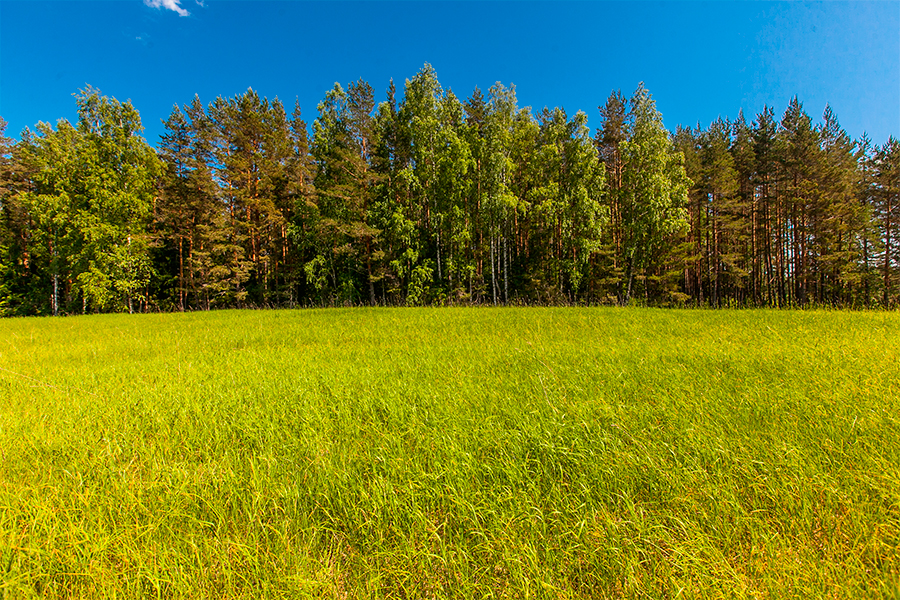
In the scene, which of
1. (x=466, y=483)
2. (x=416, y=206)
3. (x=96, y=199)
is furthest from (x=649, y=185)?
(x=96, y=199)

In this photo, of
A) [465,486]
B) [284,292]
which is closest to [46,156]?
[284,292]

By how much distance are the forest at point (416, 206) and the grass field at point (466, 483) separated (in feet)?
49.0

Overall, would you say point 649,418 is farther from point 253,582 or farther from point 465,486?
point 253,582

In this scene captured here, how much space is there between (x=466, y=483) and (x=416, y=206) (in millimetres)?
19214

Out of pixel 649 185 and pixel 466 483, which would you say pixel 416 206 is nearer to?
pixel 649 185

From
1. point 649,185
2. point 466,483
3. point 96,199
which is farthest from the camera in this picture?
point 96,199

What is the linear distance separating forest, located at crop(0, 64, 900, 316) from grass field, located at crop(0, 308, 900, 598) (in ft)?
49.0

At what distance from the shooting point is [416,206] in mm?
19359

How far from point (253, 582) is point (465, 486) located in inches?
39.2

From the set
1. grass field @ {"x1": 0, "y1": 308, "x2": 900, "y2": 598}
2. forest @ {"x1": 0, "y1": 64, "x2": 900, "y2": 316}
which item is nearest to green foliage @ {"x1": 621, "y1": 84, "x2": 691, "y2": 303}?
forest @ {"x1": 0, "y1": 64, "x2": 900, "y2": 316}

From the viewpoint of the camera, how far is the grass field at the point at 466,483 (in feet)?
3.82

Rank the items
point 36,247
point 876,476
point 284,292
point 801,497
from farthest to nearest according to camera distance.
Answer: point 284,292 → point 36,247 → point 876,476 → point 801,497

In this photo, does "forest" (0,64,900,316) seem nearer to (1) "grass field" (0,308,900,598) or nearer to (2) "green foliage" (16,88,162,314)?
(2) "green foliage" (16,88,162,314)

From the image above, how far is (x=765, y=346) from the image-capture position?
423cm
